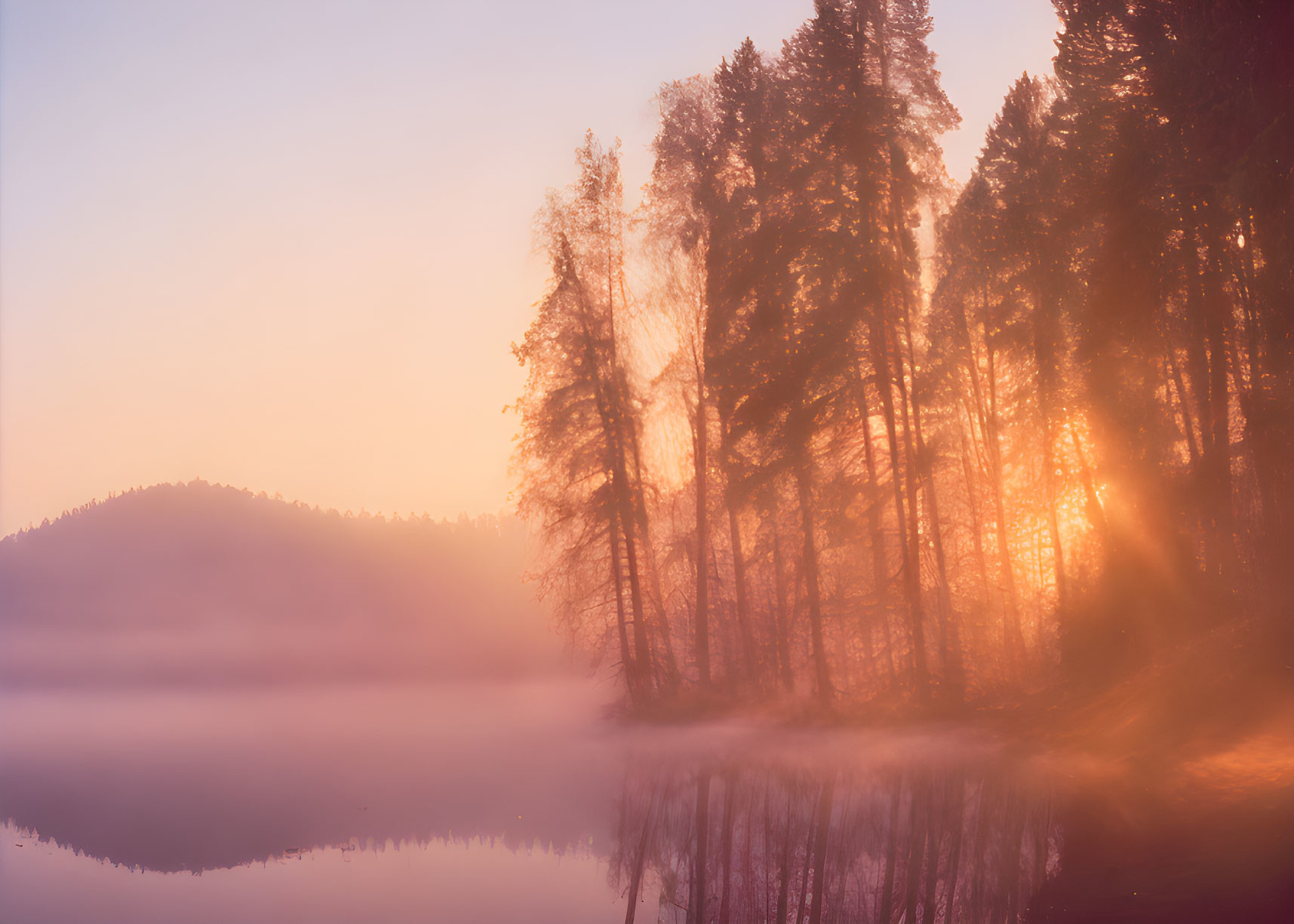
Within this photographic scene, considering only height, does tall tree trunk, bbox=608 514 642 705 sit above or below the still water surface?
above

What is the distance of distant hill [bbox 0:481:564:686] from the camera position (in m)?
81.7

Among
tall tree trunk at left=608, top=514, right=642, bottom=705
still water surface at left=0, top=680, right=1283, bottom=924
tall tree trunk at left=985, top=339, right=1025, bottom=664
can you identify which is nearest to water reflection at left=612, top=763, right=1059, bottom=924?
still water surface at left=0, top=680, right=1283, bottom=924

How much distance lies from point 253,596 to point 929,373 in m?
130

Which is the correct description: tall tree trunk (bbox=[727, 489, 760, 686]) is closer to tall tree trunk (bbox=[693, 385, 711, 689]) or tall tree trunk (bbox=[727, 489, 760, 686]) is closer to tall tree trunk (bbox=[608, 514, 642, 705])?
tall tree trunk (bbox=[693, 385, 711, 689])

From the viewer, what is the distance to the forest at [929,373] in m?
15.7

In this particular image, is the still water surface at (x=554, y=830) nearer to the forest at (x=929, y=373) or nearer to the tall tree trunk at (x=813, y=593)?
the tall tree trunk at (x=813, y=593)

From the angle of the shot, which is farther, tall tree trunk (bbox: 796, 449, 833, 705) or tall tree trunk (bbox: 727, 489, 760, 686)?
tall tree trunk (bbox: 727, 489, 760, 686)

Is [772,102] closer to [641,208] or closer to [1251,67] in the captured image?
[641,208]

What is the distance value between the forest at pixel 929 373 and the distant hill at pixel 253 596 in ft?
159

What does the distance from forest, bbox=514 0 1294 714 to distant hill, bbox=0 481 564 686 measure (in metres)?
48.5

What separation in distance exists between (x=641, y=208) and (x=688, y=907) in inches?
768

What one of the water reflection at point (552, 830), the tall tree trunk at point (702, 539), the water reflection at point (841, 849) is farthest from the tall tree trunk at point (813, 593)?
the water reflection at point (841, 849)

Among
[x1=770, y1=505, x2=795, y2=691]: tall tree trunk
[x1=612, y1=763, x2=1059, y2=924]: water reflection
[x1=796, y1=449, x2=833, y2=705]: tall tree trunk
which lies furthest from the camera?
[x1=770, y1=505, x2=795, y2=691]: tall tree trunk

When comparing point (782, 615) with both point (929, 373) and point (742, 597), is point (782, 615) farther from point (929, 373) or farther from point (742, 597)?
point (929, 373)
